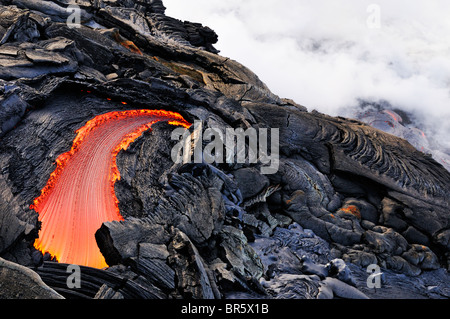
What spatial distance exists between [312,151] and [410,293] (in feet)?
25.1

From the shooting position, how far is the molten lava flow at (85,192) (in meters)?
6.65

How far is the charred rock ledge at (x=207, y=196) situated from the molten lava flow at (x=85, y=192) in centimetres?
33

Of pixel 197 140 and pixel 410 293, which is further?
pixel 197 140

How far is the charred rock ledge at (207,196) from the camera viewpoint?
240 inches

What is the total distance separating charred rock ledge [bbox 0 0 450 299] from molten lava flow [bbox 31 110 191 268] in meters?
0.33

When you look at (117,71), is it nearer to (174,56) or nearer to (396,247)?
(174,56)

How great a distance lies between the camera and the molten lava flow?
6.65 meters

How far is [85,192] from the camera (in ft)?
27.3

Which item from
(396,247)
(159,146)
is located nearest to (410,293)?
(396,247)

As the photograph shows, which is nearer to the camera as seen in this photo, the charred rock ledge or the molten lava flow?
the charred rock ledge

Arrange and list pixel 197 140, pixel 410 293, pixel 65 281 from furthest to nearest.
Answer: pixel 197 140 → pixel 410 293 → pixel 65 281

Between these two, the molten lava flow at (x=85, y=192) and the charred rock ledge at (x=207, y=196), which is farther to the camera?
the molten lava flow at (x=85, y=192)

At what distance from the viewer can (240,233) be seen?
850 centimetres

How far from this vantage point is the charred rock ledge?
20.0 feet
